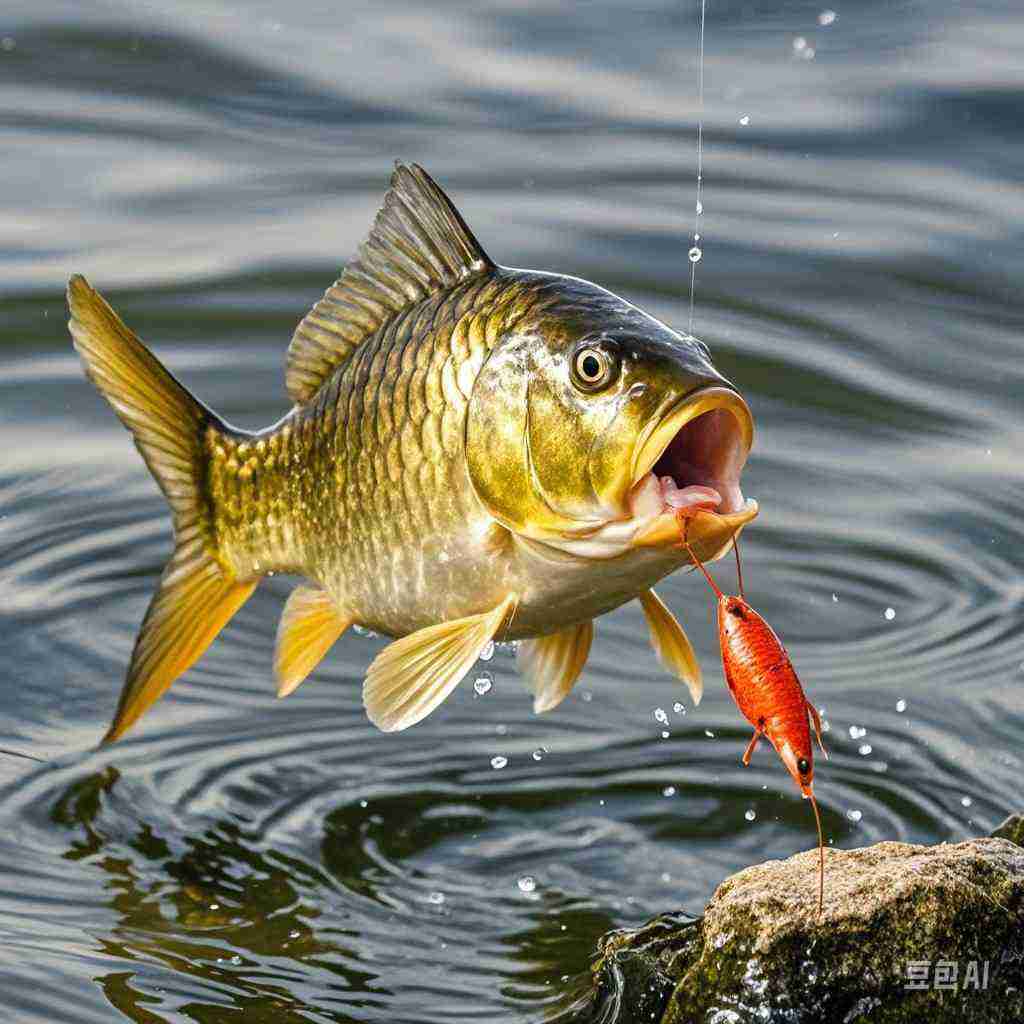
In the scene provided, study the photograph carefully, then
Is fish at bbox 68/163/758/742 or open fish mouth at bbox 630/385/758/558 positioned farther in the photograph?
fish at bbox 68/163/758/742

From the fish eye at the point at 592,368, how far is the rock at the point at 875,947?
851 millimetres

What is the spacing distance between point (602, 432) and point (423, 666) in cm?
51

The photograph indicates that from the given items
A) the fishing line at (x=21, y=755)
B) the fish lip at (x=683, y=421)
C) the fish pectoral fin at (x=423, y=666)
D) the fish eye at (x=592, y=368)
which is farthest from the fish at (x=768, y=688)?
the fishing line at (x=21, y=755)

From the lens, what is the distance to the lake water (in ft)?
15.6

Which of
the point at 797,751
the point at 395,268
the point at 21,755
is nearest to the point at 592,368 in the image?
the point at 395,268

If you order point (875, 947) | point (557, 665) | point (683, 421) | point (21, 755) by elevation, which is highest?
point (683, 421)

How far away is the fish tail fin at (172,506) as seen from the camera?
4.11 metres

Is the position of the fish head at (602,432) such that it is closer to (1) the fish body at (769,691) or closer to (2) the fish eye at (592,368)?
(2) the fish eye at (592,368)

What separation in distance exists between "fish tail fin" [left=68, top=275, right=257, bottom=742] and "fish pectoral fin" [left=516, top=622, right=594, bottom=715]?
0.56m

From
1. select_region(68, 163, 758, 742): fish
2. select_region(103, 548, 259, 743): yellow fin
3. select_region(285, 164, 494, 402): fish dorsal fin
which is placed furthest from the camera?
select_region(103, 548, 259, 743): yellow fin

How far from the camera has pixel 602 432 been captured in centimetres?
346

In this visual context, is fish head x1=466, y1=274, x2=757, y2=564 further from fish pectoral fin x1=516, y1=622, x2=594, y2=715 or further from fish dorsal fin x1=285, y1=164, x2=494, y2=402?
fish pectoral fin x1=516, y1=622, x2=594, y2=715

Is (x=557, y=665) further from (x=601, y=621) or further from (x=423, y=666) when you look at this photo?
(x=601, y=621)

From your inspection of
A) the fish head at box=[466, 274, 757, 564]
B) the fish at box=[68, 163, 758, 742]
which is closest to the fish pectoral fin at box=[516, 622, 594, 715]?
the fish at box=[68, 163, 758, 742]
